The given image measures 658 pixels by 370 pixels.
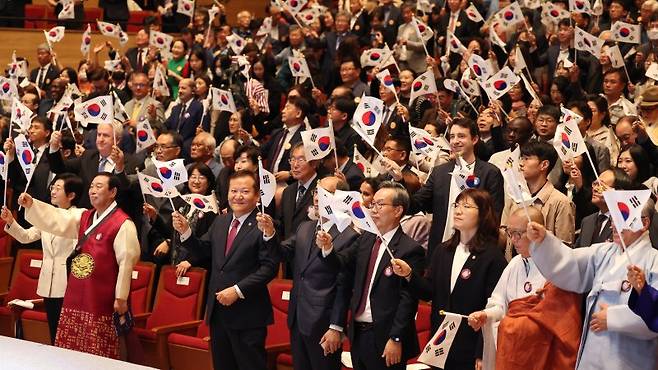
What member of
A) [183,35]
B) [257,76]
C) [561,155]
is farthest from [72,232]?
[183,35]

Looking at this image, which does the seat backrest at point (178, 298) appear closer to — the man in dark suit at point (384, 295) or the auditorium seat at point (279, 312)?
the auditorium seat at point (279, 312)

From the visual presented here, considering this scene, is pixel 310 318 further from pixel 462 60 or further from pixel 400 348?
pixel 462 60

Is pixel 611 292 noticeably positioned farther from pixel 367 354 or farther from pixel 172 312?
pixel 172 312

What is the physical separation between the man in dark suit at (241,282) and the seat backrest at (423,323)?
842 millimetres

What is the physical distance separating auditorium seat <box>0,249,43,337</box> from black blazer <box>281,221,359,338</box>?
2798mm

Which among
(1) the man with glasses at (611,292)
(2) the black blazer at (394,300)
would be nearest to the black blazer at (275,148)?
(2) the black blazer at (394,300)

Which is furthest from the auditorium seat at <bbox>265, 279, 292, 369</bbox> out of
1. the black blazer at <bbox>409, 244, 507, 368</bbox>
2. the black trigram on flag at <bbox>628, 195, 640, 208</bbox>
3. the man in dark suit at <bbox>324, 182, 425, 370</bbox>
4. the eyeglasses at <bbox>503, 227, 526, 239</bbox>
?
the black trigram on flag at <bbox>628, 195, 640, 208</bbox>

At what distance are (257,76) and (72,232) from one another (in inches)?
188

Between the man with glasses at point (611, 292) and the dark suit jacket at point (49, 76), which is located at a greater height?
the man with glasses at point (611, 292)

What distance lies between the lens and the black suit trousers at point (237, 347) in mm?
6668

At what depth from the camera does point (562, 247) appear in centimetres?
528

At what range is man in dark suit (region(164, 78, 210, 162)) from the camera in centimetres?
1121

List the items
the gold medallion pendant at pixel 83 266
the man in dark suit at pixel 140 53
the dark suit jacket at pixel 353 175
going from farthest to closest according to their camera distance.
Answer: the man in dark suit at pixel 140 53 < the dark suit jacket at pixel 353 175 < the gold medallion pendant at pixel 83 266

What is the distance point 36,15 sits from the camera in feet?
53.8
